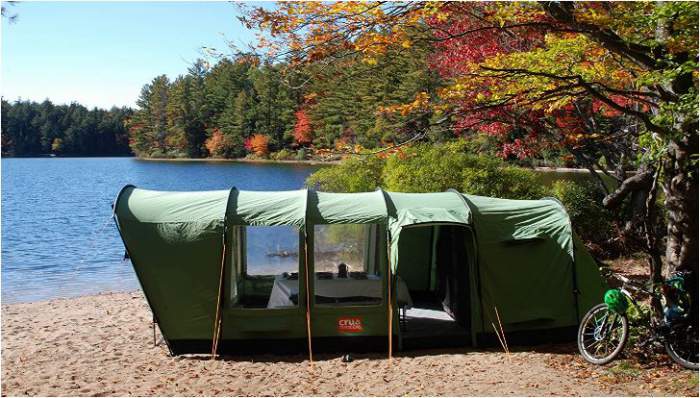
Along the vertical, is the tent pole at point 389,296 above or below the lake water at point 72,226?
above

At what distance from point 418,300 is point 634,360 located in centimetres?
398

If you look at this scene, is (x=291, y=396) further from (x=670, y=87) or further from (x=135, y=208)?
(x=670, y=87)

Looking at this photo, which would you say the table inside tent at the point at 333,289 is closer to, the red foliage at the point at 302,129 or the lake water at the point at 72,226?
the lake water at the point at 72,226

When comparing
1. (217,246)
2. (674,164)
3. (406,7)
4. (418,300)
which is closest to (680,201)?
(674,164)

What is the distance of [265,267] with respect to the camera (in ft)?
29.4

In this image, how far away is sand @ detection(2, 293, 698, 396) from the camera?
636cm

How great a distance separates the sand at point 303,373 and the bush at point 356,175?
8.11 meters

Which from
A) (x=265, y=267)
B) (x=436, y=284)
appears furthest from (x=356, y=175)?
(x=265, y=267)

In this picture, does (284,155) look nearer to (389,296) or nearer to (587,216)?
(587,216)

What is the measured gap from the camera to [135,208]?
8.22 meters

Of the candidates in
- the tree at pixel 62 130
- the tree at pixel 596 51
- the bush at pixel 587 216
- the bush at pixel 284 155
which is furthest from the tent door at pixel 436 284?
the tree at pixel 62 130

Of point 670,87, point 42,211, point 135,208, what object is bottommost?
point 42,211

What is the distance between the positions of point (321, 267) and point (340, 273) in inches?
14.1

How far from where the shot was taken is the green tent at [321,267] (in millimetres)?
8039
